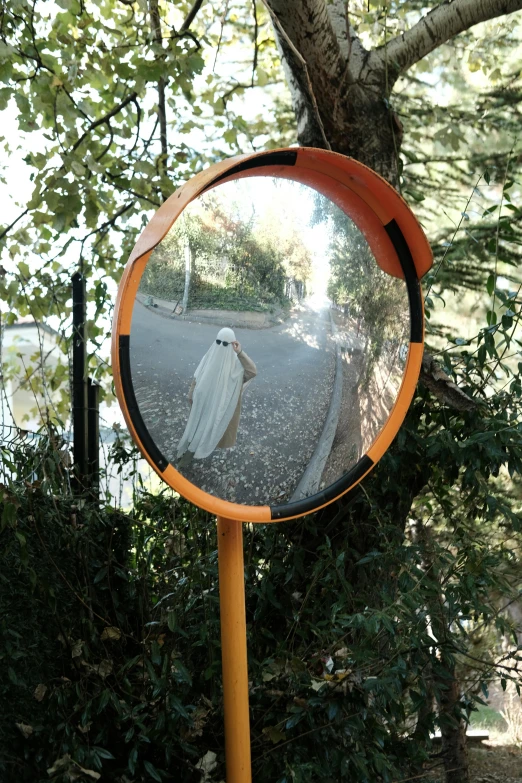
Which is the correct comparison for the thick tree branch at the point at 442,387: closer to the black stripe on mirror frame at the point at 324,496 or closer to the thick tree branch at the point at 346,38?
the black stripe on mirror frame at the point at 324,496

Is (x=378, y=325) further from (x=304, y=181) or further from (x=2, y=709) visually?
(x=2, y=709)

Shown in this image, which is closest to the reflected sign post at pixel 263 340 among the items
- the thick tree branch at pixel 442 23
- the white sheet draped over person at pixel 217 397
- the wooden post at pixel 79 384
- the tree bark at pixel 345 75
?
the white sheet draped over person at pixel 217 397

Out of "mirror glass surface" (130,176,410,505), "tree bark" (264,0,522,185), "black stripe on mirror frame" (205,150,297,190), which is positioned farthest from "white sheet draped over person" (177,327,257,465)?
"tree bark" (264,0,522,185)

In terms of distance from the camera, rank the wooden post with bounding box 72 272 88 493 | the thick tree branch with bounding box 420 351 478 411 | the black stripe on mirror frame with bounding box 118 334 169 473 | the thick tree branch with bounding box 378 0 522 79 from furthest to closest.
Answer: the thick tree branch with bounding box 378 0 522 79
the wooden post with bounding box 72 272 88 493
the thick tree branch with bounding box 420 351 478 411
the black stripe on mirror frame with bounding box 118 334 169 473

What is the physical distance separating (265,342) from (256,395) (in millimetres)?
143

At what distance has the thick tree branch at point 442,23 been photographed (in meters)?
3.29

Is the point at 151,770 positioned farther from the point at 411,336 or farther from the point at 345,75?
the point at 345,75

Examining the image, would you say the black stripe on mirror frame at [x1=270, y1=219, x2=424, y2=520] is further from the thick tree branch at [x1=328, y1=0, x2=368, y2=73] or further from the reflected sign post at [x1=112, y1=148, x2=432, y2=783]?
the thick tree branch at [x1=328, y1=0, x2=368, y2=73]

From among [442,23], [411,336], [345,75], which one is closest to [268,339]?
[411,336]

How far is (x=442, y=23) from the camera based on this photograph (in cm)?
331

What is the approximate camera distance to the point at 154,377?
188 centimetres

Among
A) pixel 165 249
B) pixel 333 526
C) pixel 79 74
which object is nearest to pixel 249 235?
pixel 165 249

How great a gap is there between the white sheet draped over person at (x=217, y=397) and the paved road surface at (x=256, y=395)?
0.02 metres

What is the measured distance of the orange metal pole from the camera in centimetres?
215
